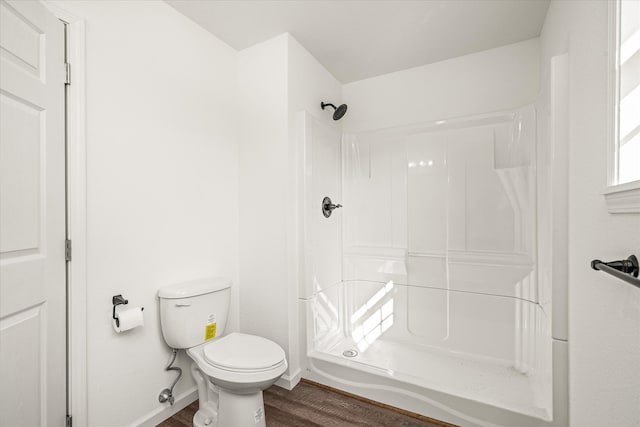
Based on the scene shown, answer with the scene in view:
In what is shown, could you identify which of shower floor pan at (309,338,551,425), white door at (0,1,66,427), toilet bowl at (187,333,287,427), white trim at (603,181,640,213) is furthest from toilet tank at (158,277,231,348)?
white trim at (603,181,640,213)

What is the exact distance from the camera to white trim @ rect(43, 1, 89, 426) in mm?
1259

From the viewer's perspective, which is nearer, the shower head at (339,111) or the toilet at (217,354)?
the toilet at (217,354)

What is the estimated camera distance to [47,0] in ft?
3.94

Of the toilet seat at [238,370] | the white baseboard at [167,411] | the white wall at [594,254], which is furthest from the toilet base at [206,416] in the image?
the white wall at [594,254]

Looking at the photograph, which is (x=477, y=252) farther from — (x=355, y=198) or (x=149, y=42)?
(x=149, y=42)

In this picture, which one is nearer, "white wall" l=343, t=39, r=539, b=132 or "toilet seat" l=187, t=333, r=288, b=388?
"toilet seat" l=187, t=333, r=288, b=388

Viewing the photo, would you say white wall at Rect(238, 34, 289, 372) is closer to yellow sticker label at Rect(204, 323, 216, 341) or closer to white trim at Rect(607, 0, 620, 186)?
yellow sticker label at Rect(204, 323, 216, 341)

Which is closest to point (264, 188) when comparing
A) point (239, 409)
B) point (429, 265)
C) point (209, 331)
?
point (209, 331)

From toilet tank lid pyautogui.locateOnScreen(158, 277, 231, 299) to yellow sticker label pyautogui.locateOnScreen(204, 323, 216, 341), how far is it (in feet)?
0.68

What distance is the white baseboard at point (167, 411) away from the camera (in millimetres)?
1513

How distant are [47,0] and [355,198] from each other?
2.17 metres

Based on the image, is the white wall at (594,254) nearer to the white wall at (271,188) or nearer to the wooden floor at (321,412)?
the wooden floor at (321,412)

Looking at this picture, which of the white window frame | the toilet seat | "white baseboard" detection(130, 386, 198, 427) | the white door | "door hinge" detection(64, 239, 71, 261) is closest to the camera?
the white window frame

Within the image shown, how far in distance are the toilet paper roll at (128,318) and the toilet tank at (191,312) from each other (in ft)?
0.52
